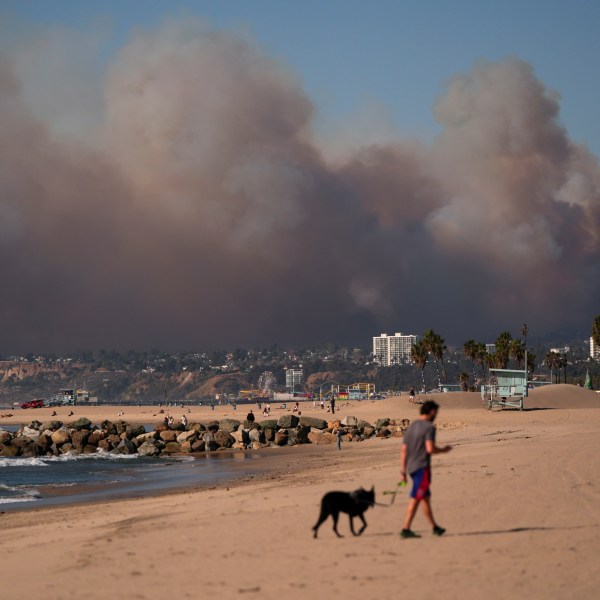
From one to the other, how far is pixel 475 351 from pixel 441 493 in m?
106

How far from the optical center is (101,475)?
3406 centimetres

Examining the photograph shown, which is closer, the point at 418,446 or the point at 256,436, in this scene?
the point at 418,446

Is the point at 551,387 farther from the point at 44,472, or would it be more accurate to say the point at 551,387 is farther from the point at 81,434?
the point at 44,472

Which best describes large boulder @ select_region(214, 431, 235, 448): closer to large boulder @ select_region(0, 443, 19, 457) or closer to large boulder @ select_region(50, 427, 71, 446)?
large boulder @ select_region(50, 427, 71, 446)

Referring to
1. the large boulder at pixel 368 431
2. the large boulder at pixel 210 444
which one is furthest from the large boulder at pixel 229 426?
the large boulder at pixel 368 431

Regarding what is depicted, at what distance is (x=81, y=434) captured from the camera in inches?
2005

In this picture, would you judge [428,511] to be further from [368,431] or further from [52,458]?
[368,431]

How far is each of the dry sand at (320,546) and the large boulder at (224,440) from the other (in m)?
27.7

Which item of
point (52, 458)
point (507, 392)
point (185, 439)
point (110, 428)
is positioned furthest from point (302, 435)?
point (507, 392)

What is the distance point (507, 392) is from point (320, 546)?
54132mm

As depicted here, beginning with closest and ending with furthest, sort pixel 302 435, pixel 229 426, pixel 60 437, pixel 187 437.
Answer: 1. pixel 187 437
2. pixel 302 435
3. pixel 60 437
4. pixel 229 426

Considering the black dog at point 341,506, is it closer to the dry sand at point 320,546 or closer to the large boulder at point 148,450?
A: the dry sand at point 320,546

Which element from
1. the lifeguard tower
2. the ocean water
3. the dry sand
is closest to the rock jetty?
the ocean water

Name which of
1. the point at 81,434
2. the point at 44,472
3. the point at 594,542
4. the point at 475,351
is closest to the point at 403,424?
the point at 81,434
